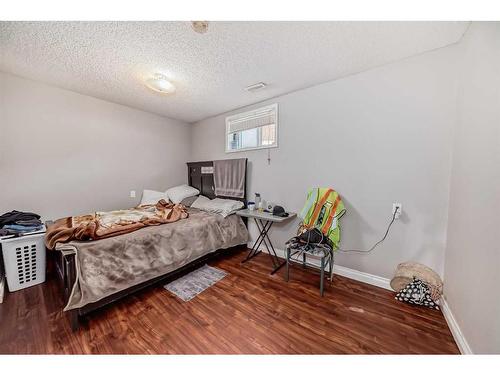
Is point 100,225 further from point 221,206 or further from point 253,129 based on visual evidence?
point 253,129

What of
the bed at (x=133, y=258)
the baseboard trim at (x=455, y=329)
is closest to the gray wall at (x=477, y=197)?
the baseboard trim at (x=455, y=329)

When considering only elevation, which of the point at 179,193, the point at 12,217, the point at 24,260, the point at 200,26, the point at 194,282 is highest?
the point at 200,26

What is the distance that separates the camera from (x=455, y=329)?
1.33 metres

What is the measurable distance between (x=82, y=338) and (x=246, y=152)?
2712 millimetres

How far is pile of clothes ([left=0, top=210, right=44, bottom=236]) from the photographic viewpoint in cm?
184

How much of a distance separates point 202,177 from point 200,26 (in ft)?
8.46

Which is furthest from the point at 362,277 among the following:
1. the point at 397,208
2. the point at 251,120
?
the point at 251,120

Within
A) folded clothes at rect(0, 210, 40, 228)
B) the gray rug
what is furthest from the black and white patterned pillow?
folded clothes at rect(0, 210, 40, 228)

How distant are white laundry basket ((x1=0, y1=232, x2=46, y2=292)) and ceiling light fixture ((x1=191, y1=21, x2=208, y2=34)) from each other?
263 cm

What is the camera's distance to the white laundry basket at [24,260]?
1.81 m

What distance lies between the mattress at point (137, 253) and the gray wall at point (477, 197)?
7.52 ft

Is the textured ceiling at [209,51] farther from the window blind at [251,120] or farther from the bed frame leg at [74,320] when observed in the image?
the bed frame leg at [74,320]
